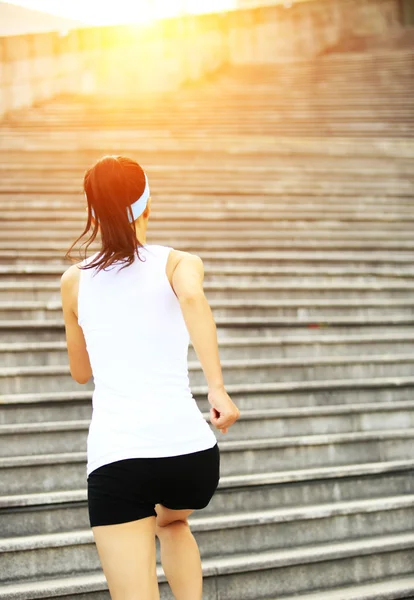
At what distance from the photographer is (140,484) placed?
170 cm

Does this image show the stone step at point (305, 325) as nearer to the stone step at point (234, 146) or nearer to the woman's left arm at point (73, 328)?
the woman's left arm at point (73, 328)

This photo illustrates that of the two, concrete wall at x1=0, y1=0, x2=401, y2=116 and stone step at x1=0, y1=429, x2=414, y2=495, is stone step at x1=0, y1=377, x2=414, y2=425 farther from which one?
concrete wall at x1=0, y1=0, x2=401, y2=116

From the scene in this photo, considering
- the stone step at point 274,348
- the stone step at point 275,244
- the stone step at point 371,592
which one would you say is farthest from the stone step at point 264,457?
the stone step at point 275,244

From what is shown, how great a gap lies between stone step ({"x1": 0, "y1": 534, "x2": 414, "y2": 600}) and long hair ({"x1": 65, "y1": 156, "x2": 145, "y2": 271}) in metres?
1.54

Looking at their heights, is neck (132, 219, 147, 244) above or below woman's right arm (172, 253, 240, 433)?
above

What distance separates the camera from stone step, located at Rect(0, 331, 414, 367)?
13.3 ft

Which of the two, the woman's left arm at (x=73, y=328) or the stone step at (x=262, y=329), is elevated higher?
the woman's left arm at (x=73, y=328)

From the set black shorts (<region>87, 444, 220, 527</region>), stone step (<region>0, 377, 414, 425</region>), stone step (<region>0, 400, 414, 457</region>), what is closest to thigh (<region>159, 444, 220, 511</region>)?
black shorts (<region>87, 444, 220, 527</region>)

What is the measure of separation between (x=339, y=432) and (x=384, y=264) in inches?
78.3

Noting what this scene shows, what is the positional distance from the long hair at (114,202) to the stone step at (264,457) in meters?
1.75

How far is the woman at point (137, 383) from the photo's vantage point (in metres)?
1.69

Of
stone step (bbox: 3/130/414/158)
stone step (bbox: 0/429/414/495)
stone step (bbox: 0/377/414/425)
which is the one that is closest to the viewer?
stone step (bbox: 0/429/414/495)

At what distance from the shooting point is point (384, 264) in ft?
17.7

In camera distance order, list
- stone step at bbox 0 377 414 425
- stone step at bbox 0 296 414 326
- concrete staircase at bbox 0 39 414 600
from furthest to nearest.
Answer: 1. stone step at bbox 0 296 414 326
2. stone step at bbox 0 377 414 425
3. concrete staircase at bbox 0 39 414 600
